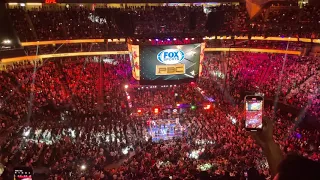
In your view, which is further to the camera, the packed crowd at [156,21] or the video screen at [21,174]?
the packed crowd at [156,21]

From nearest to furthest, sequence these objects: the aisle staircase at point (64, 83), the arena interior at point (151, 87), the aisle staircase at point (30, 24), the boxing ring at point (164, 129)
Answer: the arena interior at point (151, 87) → the boxing ring at point (164, 129) → the aisle staircase at point (64, 83) → the aisle staircase at point (30, 24)

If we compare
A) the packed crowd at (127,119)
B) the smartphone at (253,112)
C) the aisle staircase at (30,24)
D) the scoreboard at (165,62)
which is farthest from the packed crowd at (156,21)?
the smartphone at (253,112)

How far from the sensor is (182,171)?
12.9m

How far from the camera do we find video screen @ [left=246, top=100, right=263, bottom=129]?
11.2 ft

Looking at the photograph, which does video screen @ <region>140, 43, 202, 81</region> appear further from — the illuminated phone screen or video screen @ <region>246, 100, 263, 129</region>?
video screen @ <region>246, 100, 263, 129</region>

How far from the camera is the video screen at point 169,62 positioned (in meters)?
21.1

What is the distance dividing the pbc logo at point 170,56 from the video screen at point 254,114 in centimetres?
1696

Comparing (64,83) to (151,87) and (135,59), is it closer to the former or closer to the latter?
(151,87)

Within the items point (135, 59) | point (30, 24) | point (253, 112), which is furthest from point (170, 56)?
point (253, 112)

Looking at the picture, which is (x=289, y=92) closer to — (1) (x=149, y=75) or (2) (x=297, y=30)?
(2) (x=297, y=30)

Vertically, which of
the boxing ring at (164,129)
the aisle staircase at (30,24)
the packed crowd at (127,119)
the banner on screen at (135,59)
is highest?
the aisle staircase at (30,24)

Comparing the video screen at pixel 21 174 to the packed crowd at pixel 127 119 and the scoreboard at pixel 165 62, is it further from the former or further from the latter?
the scoreboard at pixel 165 62

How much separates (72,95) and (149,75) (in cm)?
648

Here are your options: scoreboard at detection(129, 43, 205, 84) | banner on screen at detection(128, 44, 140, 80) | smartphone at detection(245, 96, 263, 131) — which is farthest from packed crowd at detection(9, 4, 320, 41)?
smartphone at detection(245, 96, 263, 131)
